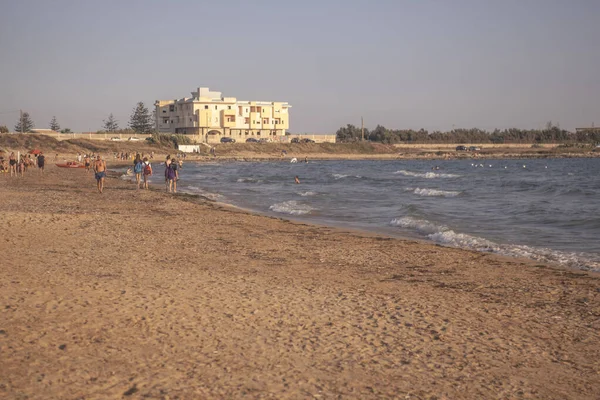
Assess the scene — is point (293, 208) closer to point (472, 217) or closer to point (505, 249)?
point (472, 217)

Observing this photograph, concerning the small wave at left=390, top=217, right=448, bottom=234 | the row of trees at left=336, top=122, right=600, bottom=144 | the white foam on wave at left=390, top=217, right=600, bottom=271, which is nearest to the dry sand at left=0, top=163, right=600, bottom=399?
the white foam on wave at left=390, top=217, right=600, bottom=271

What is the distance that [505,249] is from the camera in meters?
13.0

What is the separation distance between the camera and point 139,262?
9922 mm

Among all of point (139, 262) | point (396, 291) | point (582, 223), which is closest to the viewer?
point (396, 291)

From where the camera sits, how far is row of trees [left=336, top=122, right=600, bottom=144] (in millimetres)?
153137

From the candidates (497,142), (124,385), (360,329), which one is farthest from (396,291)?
(497,142)

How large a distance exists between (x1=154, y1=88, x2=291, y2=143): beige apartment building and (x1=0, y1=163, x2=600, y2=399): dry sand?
9402cm

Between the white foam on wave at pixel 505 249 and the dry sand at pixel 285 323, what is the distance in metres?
0.77

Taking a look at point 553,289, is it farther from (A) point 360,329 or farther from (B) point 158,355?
(B) point 158,355

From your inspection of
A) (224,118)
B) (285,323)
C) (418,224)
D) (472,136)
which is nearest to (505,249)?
(418,224)

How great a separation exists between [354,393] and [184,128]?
11138 centimetres

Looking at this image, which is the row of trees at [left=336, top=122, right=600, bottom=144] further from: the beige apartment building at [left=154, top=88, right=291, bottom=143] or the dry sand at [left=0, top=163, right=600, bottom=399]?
the dry sand at [left=0, top=163, right=600, bottom=399]

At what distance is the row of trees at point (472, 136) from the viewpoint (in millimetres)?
153137

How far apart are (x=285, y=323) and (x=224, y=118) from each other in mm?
104748
